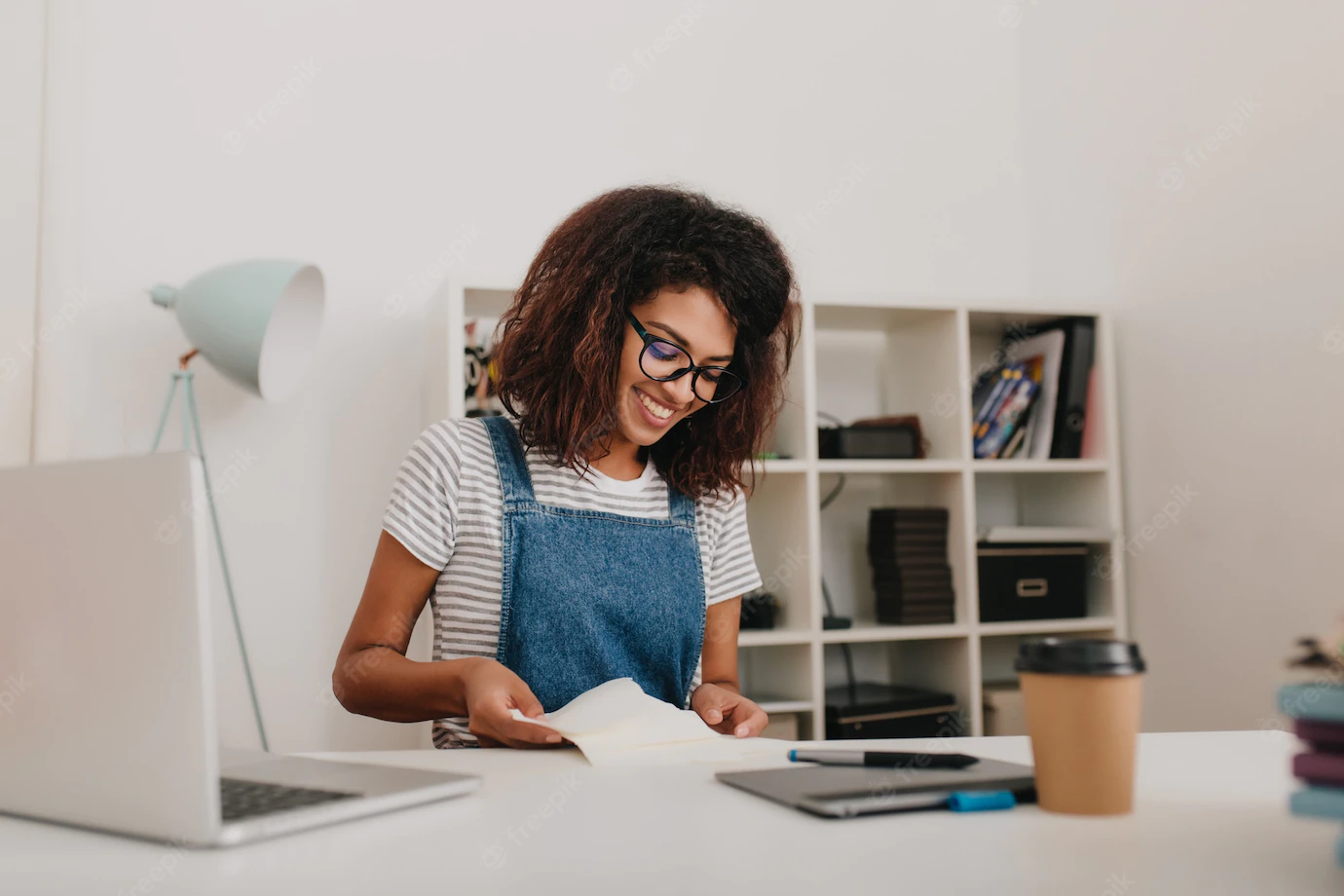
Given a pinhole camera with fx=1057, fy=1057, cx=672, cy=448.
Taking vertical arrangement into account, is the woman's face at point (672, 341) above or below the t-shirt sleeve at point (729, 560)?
above

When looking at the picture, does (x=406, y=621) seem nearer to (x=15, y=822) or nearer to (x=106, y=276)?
(x=15, y=822)

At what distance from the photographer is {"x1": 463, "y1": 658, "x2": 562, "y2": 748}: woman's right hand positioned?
1048 mm

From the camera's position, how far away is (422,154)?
2695mm

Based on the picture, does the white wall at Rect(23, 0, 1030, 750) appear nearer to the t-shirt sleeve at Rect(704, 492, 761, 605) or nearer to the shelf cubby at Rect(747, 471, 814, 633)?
the shelf cubby at Rect(747, 471, 814, 633)

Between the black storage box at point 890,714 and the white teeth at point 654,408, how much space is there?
1234 mm

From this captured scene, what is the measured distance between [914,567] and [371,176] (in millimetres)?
1673

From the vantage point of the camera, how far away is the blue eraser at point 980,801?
762 millimetres

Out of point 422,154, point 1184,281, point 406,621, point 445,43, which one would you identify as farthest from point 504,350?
point 1184,281

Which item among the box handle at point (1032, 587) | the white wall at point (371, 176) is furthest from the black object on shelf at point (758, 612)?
the white wall at point (371, 176)

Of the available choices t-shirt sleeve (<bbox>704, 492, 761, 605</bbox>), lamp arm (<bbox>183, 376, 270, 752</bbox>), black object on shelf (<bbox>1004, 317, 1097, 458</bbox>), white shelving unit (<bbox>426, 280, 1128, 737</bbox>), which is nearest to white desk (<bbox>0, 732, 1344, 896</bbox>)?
t-shirt sleeve (<bbox>704, 492, 761, 605</bbox>)

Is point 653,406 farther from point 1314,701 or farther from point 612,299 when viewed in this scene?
point 1314,701

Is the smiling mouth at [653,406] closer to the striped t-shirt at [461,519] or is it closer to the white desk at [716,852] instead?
the striped t-shirt at [461,519]

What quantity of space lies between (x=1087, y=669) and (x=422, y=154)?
2358 millimetres

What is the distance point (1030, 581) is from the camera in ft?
8.95
